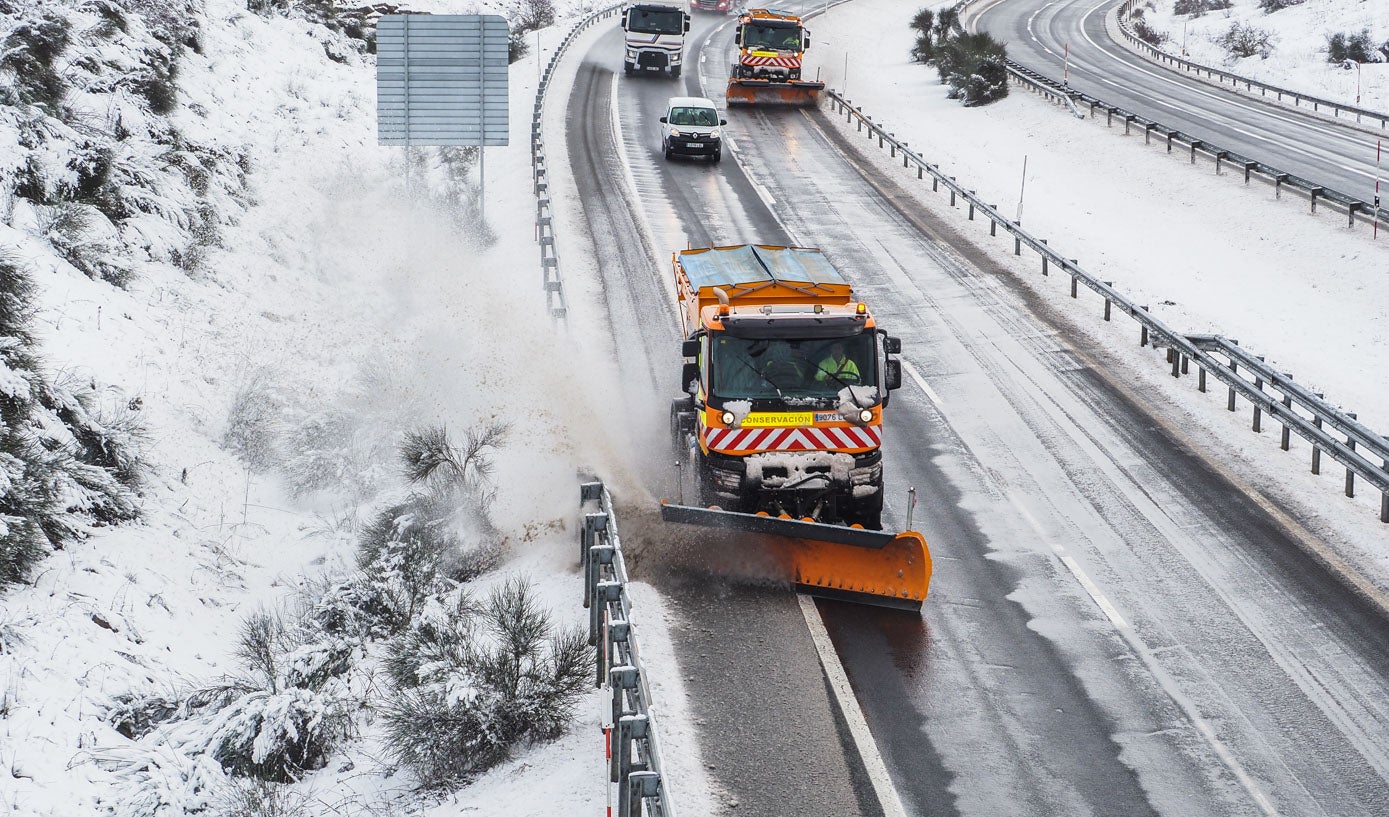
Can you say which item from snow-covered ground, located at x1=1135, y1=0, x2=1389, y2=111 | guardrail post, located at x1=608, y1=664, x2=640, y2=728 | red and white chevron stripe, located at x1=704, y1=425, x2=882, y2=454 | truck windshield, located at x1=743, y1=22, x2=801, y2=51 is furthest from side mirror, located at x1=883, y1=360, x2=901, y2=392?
snow-covered ground, located at x1=1135, y1=0, x2=1389, y2=111

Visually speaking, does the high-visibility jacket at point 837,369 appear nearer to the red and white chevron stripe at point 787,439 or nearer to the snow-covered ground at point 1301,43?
the red and white chevron stripe at point 787,439

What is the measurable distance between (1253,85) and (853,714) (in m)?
48.4

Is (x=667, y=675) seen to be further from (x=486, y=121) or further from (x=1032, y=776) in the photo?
(x=486, y=121)

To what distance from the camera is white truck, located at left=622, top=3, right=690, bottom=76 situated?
46531 mm

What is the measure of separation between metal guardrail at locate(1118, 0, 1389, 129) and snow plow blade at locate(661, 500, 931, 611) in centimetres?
3714

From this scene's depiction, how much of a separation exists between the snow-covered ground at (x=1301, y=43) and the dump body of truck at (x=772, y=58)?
21675 mm

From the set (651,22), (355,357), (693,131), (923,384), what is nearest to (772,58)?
(651,22)

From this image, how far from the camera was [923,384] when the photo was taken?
1875 centimetres

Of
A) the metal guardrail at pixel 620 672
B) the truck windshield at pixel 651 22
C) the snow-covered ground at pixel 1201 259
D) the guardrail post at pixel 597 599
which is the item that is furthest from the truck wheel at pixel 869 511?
the truck windshield at pixel 651 22

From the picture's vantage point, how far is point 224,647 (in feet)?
41.8

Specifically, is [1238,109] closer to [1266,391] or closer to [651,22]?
[651,22]

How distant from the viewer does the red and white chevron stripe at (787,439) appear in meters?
12.8

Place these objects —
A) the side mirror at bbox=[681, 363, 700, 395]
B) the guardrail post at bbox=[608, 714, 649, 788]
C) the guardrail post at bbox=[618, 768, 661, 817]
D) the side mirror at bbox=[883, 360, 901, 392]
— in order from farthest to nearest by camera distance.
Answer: the side mirror at bbox=[681, 363, 700, 395] → the side mirror at bbox=[883, 360, 901, 392] → the guardrail post at bbox=[608, 714, 649, 788] → the guardrail post at bbox=[618, 768, 661, 817]

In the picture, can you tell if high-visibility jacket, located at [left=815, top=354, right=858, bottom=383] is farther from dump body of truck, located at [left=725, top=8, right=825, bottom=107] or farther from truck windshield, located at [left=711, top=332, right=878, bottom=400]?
dump body of truck, located at [left=725, top=8, right=825, bottom=107]
